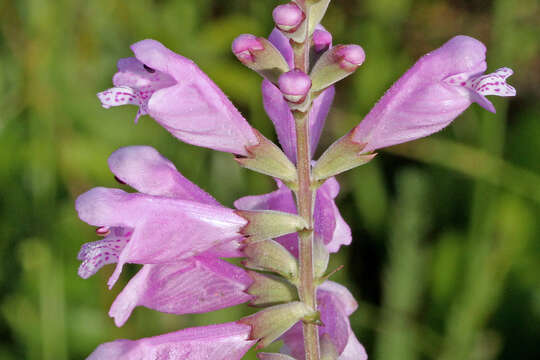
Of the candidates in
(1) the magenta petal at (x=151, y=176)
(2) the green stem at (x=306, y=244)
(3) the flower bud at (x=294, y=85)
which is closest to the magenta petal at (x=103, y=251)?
(1) the magenta petal at (x=151, y=176)

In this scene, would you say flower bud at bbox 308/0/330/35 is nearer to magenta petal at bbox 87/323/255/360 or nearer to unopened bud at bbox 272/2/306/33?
unopened bud at bbox 272/2/306/33

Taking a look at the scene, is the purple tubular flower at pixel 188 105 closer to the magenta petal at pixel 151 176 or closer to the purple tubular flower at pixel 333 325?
the magenta petal at pixel 151 176

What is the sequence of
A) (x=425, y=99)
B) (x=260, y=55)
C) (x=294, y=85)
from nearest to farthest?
(x=294, y=85), (x=260, y=55), (x=425, y=99)

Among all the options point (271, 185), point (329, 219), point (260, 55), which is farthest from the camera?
point (271, 185)

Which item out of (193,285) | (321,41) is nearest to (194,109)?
Answer: (321,41)

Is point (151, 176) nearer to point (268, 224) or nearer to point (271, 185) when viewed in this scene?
point (268, 224)

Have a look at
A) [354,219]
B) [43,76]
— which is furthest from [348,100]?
[43,76]

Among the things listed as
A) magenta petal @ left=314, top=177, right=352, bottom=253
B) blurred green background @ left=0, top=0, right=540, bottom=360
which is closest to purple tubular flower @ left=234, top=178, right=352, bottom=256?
magenta petal @ left=314, top=177, right=352, bottom=253
